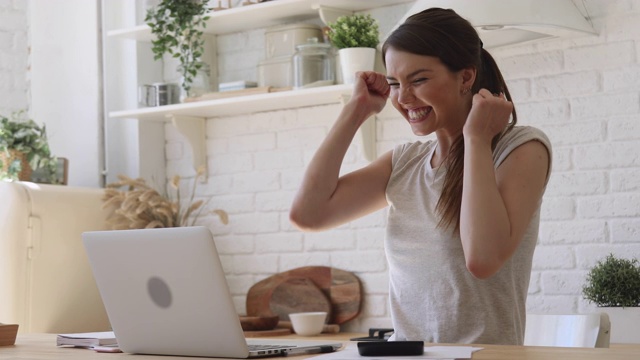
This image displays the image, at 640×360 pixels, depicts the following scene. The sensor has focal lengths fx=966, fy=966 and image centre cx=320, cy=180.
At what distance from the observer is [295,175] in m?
3.43

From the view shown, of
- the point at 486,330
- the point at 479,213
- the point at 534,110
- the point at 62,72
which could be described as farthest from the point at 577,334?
the point at 62,72

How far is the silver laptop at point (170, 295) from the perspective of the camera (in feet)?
4.91

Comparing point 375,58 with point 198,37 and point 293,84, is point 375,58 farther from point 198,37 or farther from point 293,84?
point 198,37

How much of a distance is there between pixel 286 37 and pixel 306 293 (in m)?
0.88

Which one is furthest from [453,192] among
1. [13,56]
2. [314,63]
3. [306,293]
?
[13,56]

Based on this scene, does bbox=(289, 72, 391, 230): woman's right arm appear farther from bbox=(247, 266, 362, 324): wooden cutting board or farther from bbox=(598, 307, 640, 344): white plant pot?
bbox=(247, 266, 362, 324): wooden cutting board

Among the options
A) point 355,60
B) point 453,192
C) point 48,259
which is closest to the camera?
point 453,192

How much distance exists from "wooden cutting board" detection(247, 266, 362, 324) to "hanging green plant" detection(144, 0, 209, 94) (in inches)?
30.3

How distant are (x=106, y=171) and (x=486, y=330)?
2267 millimetres

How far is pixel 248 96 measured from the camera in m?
3.29

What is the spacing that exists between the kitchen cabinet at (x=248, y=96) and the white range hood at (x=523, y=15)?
559 millimetres

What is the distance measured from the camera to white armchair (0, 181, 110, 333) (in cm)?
318

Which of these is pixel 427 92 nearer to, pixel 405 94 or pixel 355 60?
pixel 405 94

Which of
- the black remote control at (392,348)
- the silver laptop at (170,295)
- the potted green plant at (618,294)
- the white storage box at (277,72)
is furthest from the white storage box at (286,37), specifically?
the black remote control at (392,348)
